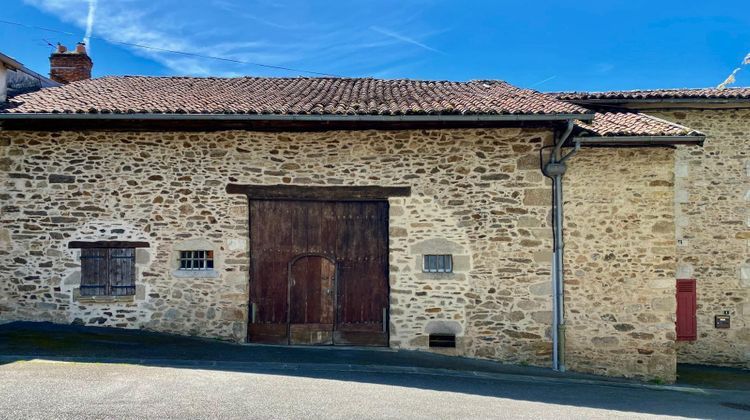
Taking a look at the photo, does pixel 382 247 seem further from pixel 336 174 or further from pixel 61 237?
pixel 61 237

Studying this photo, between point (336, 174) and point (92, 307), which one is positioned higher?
point (336, 174)

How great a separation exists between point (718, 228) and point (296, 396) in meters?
8.25

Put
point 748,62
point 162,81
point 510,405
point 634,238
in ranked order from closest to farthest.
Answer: point 510,405 → point 634,238 → point 162,81 → point 748,62

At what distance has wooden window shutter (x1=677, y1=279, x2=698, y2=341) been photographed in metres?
10.4

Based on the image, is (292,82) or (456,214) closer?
(456,214)

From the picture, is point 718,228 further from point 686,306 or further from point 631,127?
point 631,127

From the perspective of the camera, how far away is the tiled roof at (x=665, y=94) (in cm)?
1011

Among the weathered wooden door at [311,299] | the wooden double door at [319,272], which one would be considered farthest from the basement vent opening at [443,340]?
the weathered wooden door at [311,299]

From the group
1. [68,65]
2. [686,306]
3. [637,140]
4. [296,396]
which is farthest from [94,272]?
[686,306]

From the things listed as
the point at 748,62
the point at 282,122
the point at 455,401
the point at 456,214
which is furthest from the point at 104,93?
the point at 748,62

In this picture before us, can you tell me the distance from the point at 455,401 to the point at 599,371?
349 centimetres

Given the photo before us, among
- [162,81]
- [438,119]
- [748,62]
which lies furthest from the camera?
[748,62]

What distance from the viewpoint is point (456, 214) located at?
8.68 m

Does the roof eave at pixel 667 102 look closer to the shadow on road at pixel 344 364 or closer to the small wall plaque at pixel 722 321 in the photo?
the small wall plaque at pixel 722 321
